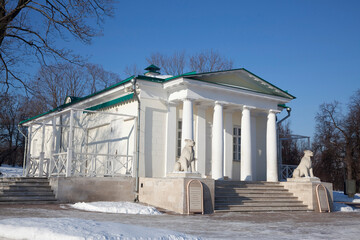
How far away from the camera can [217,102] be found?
16.0m

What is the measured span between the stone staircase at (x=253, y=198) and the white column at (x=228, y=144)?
173 centimetres

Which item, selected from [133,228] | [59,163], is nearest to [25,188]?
[59,163]

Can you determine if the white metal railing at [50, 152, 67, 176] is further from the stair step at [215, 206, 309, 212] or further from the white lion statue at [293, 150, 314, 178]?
the white lion statue at [293, 150, 314, 178]

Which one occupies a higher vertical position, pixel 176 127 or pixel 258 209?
pixel 176 127

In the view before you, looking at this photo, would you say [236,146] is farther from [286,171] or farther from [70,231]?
[70,231]

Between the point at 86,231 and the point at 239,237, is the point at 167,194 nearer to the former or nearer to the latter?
the point at 239,237

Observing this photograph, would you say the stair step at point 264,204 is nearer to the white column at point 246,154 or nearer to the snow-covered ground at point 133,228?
the snow-covered ground at point 133,228

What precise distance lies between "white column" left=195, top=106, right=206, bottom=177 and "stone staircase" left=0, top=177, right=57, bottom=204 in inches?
243

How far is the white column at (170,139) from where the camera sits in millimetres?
15531

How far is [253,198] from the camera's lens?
1445 cm

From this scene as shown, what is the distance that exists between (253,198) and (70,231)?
10.5 m

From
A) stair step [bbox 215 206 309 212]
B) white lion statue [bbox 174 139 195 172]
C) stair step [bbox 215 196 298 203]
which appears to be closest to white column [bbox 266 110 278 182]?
stair step [bbox 215 196 298 203]

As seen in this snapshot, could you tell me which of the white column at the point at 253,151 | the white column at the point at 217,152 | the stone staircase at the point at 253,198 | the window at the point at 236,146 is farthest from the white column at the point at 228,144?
the white column at the point at 217,152

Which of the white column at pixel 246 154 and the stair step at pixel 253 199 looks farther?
the white column at pixel 246 154
